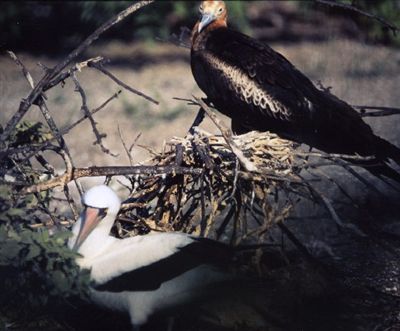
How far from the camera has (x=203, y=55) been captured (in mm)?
4230

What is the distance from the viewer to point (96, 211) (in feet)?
10.1

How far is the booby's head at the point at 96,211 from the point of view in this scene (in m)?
3.05

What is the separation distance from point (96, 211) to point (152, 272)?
32 centimetres

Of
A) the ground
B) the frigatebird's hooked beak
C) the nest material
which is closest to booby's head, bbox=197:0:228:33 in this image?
the frigatebird's hooked beak

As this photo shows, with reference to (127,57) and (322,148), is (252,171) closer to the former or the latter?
(322,148)

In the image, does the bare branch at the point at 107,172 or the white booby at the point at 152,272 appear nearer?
the white booby at the point at 152,272

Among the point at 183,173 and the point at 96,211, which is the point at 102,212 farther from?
the point at 183,173

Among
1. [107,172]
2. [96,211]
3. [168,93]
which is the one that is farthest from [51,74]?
[168,93]

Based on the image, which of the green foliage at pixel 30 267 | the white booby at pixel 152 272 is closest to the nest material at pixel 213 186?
the white booby at pixel 152 272

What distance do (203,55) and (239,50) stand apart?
204 millimetres

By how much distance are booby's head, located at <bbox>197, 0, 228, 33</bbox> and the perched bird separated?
0.03 feet

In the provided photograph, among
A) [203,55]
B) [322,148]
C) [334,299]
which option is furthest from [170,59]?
[334,299]

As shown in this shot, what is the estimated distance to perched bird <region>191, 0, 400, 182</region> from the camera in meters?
3.79

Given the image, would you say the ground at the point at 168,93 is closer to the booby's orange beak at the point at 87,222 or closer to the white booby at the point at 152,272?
the white booby at the point at 152,272
